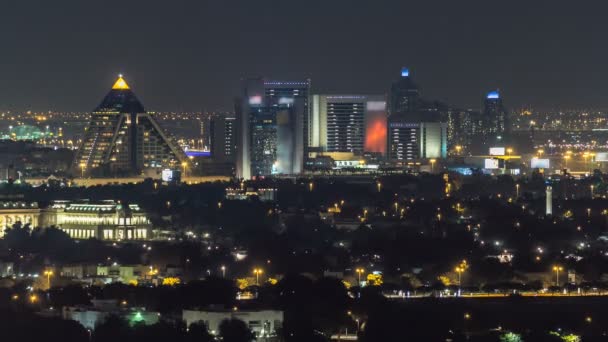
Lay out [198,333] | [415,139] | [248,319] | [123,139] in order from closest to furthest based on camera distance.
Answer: [198,333], [248,319], [123,139], [415,139]

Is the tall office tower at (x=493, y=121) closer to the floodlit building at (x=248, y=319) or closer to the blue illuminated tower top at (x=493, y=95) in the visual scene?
the blue illuminated tower top at (x=493, y=95)

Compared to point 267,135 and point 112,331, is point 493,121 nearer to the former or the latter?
point 267,135

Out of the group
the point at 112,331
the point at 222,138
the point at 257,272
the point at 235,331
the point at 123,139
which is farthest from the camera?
the point at 222,138

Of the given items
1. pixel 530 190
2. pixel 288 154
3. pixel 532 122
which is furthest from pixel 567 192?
pixel 532 122

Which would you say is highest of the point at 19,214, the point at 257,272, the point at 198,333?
the point at 19,214

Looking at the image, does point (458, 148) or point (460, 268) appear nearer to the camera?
point (460, 268)

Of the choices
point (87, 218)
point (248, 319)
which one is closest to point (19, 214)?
point (87, 218)

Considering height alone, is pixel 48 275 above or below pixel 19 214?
below

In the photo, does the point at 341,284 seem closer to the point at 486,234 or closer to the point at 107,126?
the point at 486,234

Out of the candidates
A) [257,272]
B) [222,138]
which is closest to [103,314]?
[257,272]
